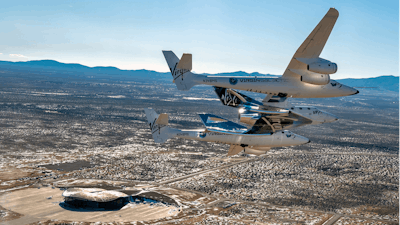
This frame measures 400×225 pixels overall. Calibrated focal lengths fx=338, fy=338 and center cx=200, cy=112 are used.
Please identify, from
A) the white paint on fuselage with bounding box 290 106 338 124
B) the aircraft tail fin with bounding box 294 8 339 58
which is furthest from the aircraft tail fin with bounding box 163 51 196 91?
the white paint on fuselage with bounding box 290 106 338 124

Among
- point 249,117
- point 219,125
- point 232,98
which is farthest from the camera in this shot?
point 232,98

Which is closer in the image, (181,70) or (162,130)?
(181,70)

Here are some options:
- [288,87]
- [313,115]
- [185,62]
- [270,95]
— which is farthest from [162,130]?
[288,87]

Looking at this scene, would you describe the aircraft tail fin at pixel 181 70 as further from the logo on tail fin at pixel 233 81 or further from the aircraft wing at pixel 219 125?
the aircraft wing at pixel 219 125

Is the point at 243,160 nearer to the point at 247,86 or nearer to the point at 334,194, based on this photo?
the point at 334,194

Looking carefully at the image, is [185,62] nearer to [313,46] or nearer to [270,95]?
[270,95]

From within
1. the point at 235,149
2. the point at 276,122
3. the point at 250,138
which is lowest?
the point at 235,149

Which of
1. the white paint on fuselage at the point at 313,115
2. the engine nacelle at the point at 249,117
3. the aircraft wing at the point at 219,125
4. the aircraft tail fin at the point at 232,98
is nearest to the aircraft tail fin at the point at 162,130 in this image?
the aircraft wing at the point at 219,125
